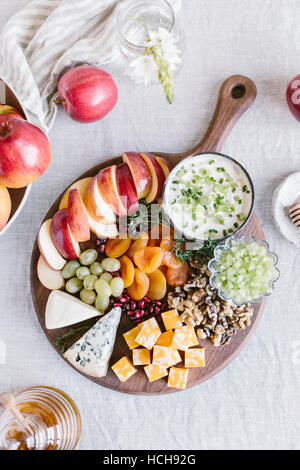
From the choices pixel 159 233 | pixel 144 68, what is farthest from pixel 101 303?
pixel 144 68

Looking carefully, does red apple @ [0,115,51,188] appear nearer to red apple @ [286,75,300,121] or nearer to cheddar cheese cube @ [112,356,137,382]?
cheddar cheese cube @ [112,356,137,382]

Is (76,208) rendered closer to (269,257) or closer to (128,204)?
(128,204)

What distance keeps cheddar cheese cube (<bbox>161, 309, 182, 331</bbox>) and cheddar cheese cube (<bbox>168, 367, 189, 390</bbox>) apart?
0.39 ft

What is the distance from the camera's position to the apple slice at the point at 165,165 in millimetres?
1340

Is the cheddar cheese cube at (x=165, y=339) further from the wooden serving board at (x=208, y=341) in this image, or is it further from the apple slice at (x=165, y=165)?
the apple slice at (x=165, y=165)

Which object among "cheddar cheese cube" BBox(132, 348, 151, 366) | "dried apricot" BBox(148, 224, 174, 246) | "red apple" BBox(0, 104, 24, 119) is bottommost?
"cheddar cheese cube" BBox(132, 348, 151, 366)

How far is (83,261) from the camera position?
52.4 inches

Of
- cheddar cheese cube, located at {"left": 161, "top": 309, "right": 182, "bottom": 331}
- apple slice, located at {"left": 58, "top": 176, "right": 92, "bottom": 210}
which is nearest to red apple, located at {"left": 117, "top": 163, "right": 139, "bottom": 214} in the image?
apple slice, located at {"left": 58, "top": 176, "right": 92, "bottom": 210}

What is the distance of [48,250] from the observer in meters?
1.33

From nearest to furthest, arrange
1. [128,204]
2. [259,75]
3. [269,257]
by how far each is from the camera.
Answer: [269,257] < [128,204] < [259,75]

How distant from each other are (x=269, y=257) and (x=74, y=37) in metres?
0.87

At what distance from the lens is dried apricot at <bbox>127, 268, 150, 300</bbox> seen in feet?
4.28

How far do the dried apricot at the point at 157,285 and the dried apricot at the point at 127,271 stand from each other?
0.18 feet

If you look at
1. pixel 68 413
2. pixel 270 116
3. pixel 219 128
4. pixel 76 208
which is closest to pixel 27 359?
pixel 68 413
